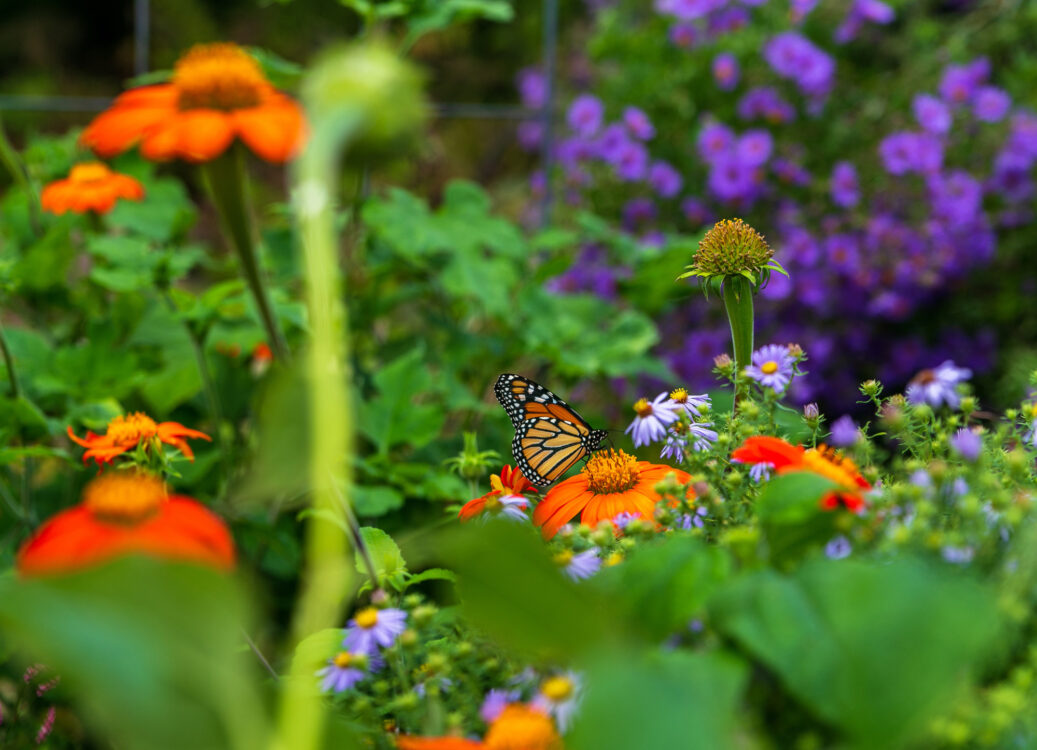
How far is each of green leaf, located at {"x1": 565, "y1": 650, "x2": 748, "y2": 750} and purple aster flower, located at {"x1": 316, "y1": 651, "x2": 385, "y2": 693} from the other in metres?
0.15

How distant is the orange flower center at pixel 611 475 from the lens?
555mm

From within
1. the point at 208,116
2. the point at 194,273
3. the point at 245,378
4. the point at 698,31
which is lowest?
the point at 194,273

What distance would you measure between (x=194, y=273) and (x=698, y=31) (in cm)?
208

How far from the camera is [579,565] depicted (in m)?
0.42

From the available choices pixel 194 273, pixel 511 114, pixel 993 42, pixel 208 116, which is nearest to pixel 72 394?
pixel 208 116

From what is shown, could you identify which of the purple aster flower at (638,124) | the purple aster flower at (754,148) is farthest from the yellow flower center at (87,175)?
the purple aster flower at (754,148)

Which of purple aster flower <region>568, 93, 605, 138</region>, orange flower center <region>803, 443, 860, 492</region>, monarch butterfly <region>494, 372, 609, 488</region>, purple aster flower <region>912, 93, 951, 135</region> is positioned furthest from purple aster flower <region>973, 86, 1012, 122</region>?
orange flower center <region>803, 443, 860, 492</region>

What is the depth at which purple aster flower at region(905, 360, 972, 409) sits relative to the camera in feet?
1.72

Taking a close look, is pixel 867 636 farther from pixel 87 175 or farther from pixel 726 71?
pixel 726 71

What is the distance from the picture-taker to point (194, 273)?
3.40m

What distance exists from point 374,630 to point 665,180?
1565 millimetres

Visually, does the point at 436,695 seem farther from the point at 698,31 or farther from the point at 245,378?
the point at 698,31

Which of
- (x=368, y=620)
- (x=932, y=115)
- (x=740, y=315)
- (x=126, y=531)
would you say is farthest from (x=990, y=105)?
(x=126, y=531)

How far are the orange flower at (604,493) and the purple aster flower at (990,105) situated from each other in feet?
5.72
